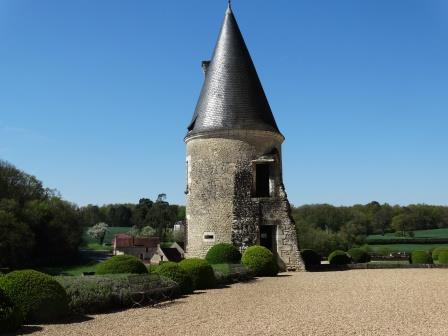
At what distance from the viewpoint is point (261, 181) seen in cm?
2236

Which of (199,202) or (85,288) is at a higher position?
(199,202)

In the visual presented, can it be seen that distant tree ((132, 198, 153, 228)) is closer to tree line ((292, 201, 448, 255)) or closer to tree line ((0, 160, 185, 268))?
tree line ((292, 201, 448, 255))

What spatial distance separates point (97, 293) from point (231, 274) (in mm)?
6399

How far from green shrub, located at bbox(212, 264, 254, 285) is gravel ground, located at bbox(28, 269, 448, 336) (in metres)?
1.02

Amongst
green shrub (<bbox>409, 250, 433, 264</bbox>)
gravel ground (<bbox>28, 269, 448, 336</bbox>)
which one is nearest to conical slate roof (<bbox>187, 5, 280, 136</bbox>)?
gravel ground (<bbox>28, 269, 448, 336</bbox>)

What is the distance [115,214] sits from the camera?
348 feet

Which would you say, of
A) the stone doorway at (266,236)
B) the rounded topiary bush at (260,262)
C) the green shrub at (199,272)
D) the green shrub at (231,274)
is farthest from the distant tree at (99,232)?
the green shrub at (199,272)

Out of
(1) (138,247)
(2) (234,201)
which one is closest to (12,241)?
(2) (234,201)

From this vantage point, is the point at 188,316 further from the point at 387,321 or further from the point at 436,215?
the point at 436,215

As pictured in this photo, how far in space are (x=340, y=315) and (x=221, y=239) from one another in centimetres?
1155

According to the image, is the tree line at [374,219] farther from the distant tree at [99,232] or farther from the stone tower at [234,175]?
the distant tree at [99,232]

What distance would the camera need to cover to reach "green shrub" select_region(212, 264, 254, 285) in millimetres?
15367

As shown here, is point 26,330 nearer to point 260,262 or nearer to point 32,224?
point 260,262

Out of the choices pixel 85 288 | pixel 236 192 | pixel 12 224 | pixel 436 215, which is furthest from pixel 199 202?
pixel 436 215
